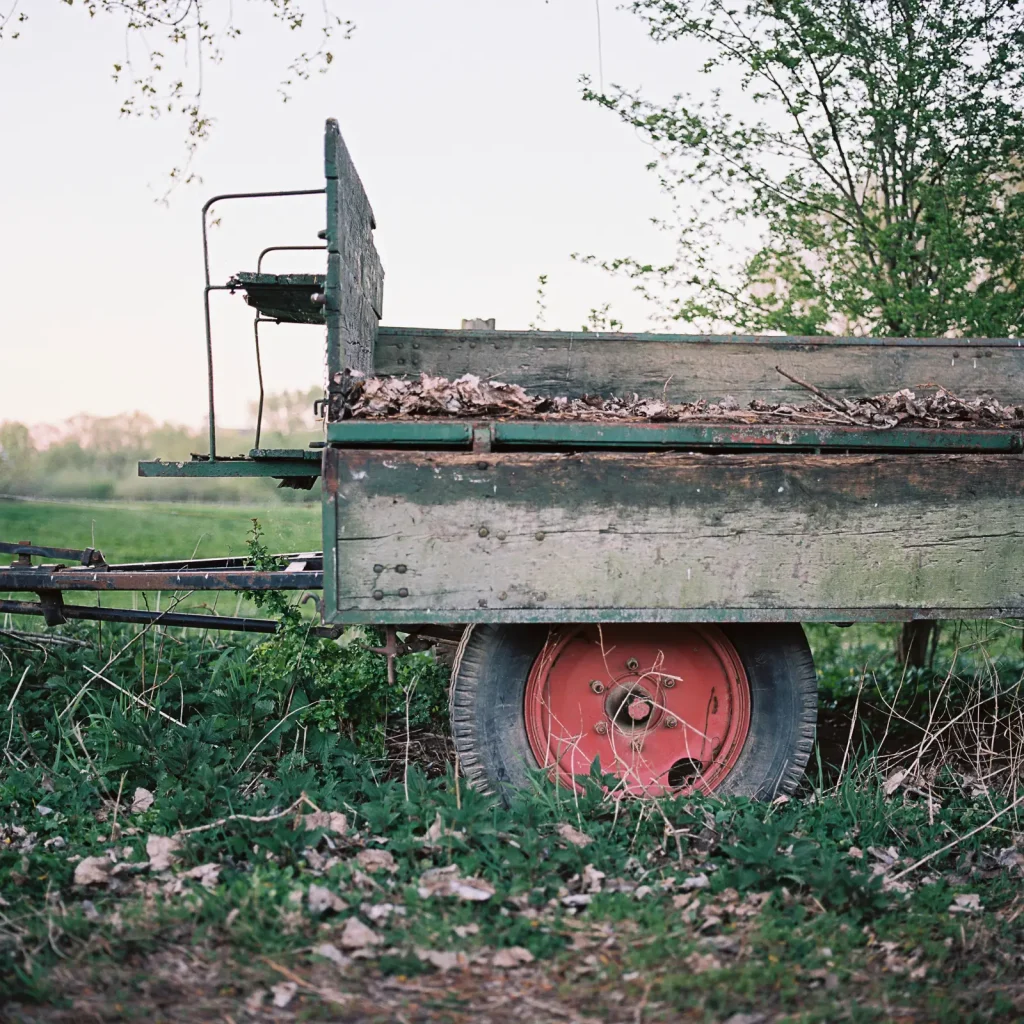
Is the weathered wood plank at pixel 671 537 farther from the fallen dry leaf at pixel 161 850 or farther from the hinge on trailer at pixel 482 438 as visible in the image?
the fallen dry leaf at pixel 161 850

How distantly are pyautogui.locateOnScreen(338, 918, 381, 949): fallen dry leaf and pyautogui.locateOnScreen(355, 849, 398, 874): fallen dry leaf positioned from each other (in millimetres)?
338

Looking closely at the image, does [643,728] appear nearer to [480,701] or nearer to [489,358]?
[480,701]

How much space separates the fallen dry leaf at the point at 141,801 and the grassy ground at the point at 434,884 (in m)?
0.01

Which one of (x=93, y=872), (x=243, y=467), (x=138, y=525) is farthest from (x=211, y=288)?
(x=138, y=525)

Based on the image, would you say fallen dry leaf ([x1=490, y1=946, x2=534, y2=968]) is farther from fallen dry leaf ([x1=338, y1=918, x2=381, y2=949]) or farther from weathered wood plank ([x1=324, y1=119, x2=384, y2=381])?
weathered wood plank ([x1=324, y1=119, x2=384, y2=381])

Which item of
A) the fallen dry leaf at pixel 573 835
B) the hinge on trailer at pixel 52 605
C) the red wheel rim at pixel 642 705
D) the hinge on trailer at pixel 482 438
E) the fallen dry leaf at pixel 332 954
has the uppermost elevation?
the hinge on trailer at pixel 482 438

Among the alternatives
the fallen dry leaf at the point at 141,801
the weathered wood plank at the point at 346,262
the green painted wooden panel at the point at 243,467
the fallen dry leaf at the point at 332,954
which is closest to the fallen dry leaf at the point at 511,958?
the fallen dry leaf at the point at 332,954

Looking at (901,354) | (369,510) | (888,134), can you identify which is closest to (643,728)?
(369,510)

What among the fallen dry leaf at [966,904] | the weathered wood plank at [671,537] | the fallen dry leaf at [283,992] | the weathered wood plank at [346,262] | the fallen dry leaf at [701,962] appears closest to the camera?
the fallen dry leaf at [283,992]

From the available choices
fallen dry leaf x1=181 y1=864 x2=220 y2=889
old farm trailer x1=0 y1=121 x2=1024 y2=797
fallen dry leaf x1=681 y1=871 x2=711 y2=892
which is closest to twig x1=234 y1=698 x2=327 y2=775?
old farm trailer x1=0 y1=121 x2=1024 y2=797

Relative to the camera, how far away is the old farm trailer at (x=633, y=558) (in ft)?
10.5

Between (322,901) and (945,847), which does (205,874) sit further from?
(945,847)

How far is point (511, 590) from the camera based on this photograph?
10.6 ft

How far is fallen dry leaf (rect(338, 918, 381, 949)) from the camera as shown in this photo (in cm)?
263
